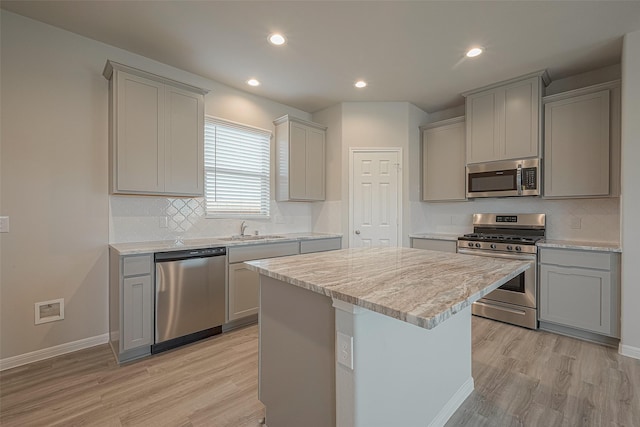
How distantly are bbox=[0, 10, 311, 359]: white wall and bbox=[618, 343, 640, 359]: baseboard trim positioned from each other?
4512 mm

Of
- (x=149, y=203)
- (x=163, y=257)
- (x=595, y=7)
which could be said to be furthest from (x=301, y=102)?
(x=595, y=7)

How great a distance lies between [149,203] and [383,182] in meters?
2.90

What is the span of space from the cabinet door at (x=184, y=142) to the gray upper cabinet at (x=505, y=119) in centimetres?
325

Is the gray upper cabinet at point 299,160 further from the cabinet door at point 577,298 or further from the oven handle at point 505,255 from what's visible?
the cabinet door at point 577,298

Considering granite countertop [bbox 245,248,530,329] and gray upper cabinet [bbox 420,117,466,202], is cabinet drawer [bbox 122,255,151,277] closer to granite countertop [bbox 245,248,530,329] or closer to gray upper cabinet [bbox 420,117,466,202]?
granite countertop [bbox 245,248,530,329]

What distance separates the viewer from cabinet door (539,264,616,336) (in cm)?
264

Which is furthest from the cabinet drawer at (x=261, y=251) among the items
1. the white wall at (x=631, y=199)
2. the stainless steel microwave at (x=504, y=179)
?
the white wall at (x=631, y=199)

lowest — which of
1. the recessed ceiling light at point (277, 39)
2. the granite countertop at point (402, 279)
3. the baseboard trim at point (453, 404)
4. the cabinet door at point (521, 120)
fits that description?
the baseboard trim at point (453, 404)

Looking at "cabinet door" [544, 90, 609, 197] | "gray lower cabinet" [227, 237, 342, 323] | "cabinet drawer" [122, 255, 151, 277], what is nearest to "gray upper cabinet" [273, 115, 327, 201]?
"gray lower cabinet" [227, 237, 342, 323]

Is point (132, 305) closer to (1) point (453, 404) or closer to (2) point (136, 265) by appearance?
(2) point (136, 265)

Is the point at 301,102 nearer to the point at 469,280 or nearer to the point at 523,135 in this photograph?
the point at 523,135

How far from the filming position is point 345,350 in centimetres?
117

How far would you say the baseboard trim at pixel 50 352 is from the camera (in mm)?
2285

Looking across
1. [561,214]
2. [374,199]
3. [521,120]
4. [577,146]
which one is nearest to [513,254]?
[561,214]
